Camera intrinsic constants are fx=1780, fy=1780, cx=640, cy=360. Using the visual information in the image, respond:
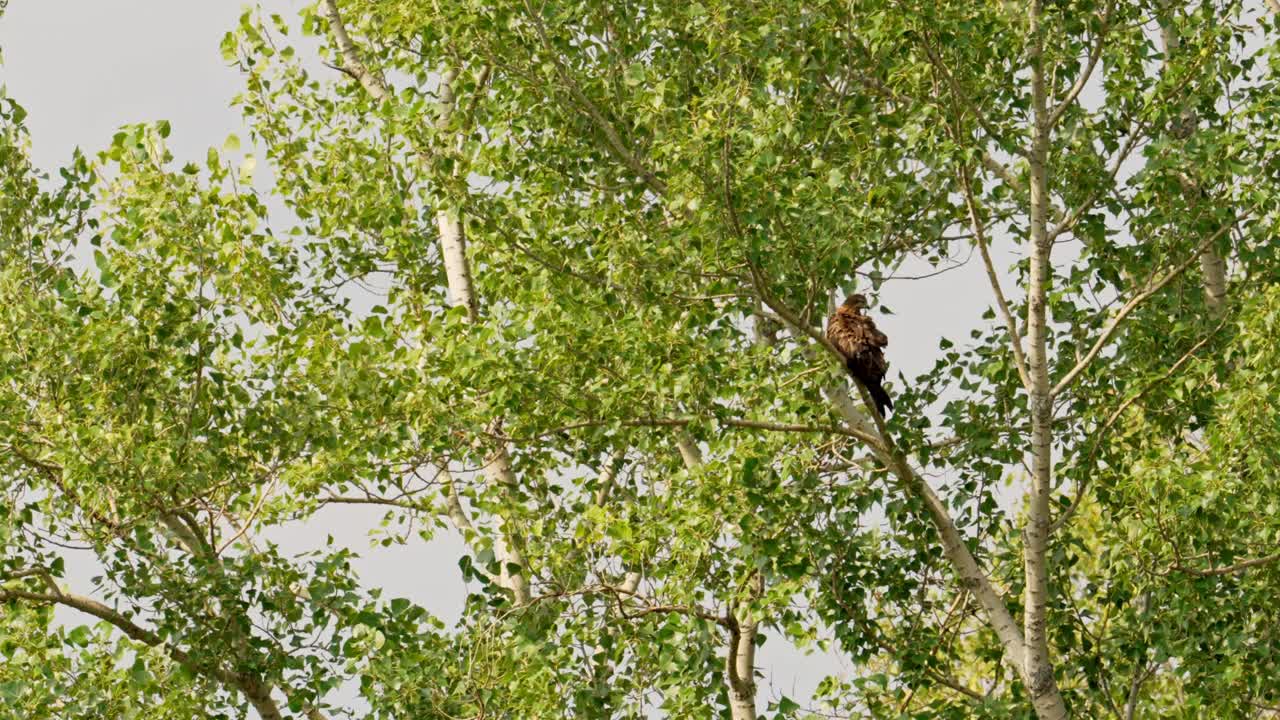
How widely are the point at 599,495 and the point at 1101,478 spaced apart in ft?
15.6

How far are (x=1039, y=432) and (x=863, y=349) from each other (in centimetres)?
141

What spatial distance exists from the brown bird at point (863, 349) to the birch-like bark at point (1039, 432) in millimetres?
1090

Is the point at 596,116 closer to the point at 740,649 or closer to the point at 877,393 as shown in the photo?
Result: the point at 877,393

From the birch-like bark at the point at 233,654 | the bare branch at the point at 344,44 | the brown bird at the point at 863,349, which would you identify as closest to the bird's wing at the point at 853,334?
the brown bird at the point at 863,349

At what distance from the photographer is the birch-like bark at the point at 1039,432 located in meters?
13.0

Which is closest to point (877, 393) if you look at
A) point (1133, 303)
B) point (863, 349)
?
point (863, 349)

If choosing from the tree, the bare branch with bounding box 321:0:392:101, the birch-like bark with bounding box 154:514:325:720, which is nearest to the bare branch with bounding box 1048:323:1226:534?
the tree

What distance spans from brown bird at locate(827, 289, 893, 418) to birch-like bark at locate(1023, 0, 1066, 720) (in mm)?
1090

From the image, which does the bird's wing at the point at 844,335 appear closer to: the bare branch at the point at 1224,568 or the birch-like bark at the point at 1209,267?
the bare branch at the point at 1224,568

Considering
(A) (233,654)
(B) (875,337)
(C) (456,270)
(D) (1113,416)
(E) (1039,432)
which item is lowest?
(A) (233,654)

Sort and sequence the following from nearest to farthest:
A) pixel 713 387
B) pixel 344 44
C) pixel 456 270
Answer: pixel 713 387, pixel 456 270, pixel 344 44

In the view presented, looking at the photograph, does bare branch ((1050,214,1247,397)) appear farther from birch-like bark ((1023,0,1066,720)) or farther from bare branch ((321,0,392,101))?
bare branch ((321,0,392,101))

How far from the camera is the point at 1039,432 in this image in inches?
511

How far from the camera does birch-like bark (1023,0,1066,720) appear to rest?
1296 centimetres
